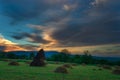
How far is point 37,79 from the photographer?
96.1 ft

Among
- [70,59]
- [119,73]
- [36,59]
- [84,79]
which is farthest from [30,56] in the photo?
[84,79]

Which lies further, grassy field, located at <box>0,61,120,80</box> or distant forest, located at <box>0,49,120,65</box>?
distant forest, located at <box>0,49,120,65</box>

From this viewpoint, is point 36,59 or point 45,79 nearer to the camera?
point 45,79

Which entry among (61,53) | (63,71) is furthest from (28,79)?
(61,53)

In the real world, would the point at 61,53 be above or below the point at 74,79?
above

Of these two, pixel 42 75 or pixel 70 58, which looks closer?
pixel 42 75

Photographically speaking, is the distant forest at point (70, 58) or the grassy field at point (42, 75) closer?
the grassy field at point (42, 75)

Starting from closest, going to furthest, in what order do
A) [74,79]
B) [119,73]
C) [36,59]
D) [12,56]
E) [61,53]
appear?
[74,79], [119,73], [36,59], [12,56], [61,53]

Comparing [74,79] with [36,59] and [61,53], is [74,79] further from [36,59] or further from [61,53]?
[61,53]

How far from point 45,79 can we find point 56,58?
94.9 metres

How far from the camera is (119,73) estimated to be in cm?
4606

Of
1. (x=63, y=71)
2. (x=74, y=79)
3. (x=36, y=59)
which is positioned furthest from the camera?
(x=36, y=59)

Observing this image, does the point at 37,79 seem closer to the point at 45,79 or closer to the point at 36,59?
the point at 45,79

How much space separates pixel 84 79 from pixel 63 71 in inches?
347
